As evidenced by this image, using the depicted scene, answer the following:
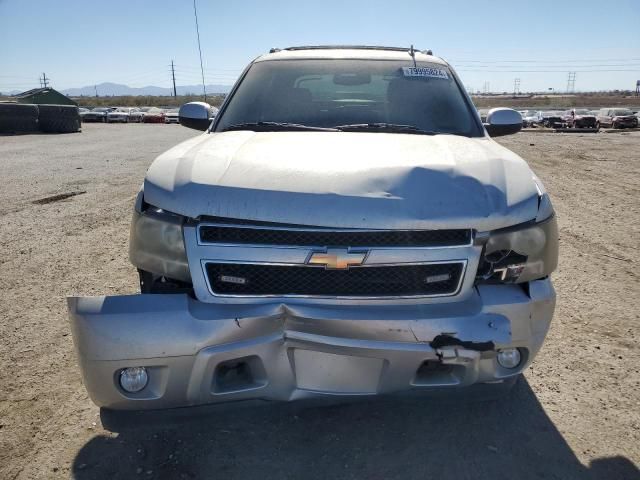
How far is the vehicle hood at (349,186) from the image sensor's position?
73.8 inches

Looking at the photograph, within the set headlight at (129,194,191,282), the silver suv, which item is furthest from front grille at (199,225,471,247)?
headlight at (129,194,191,282)

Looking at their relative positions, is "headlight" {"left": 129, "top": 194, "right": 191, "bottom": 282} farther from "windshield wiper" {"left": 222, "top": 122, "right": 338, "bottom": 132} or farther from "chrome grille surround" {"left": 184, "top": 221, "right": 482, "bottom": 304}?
"windshield wiper" {"left": 222, "top": 122, "right": 338, "bottom": 132}

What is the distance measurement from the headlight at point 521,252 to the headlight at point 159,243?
1226 mm

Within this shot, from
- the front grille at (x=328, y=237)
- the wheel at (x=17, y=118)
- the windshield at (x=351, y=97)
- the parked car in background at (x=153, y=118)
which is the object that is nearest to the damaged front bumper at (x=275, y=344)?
the front grille at (x=328, y=237)

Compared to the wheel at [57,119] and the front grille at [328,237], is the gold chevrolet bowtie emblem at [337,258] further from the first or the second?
the wheel at [57,119]

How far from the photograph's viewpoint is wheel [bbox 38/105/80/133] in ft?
72.4

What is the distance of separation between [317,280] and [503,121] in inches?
92.2

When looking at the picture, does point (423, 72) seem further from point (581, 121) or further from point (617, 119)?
point (581, 121)

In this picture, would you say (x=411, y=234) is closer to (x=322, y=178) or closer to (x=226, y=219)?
(x=322, y=178)

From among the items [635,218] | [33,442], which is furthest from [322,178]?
[635,218]

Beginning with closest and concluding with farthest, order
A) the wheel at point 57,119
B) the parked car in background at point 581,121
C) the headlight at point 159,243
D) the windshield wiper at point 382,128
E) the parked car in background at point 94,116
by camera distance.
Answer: the headlight at point 159,243
the windshield wiper at point 382,128
the wheel at point 57,119
the parked car in background at point 581,121
the parked car in background at point 94,116

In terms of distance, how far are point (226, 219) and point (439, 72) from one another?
221 cm

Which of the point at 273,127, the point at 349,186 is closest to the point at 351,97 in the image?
the point at 273,127

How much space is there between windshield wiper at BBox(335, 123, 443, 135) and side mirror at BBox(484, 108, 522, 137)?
35.6 inches
